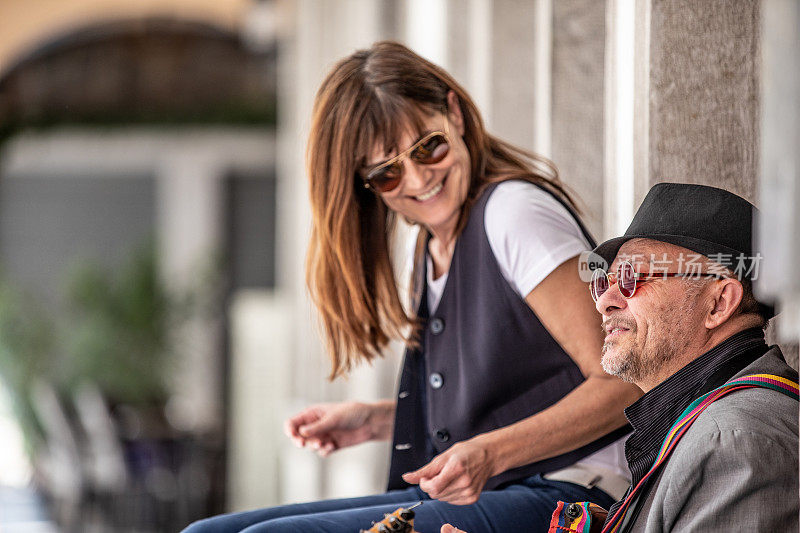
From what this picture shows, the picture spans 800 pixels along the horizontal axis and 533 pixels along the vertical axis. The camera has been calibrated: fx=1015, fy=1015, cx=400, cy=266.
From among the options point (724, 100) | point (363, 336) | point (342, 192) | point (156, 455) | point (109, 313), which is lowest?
point (156, 455)

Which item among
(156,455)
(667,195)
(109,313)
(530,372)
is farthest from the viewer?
(109,313)

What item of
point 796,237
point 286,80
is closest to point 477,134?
point 796,237

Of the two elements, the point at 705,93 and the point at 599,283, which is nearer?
the point at 599,283

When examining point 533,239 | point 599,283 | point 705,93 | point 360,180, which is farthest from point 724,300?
point 360,180

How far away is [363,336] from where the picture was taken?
6.54ft

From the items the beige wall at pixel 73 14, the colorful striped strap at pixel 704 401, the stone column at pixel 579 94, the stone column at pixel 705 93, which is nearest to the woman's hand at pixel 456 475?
the colorful striped strap at pixel 704 401

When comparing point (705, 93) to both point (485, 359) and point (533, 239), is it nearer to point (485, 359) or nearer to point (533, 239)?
point (533, 239)

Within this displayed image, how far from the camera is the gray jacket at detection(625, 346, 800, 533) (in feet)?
3.39

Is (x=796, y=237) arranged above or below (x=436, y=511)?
above

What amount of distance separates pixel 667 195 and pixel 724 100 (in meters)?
0.58

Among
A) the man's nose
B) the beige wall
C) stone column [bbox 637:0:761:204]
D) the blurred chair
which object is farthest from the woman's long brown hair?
the blurred chair

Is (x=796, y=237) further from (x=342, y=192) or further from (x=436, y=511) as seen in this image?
(x=342, y=192)

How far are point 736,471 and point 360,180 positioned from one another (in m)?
1.02

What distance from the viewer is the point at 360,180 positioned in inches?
74.4
